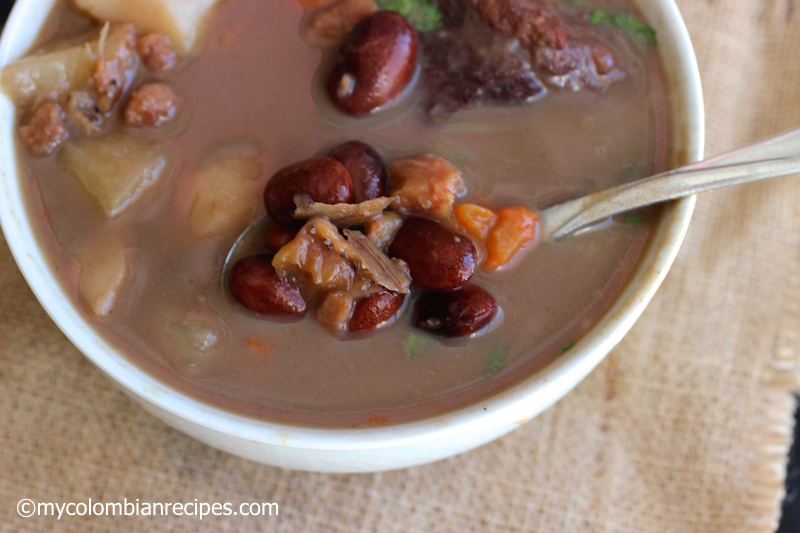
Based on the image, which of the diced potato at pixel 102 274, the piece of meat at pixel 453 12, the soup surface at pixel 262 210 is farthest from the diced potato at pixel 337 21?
the diced potato at pixel 102 274

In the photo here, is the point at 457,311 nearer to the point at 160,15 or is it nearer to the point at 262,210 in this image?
the point at 262,210

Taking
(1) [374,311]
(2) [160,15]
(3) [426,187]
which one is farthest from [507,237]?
(2) [160,15]

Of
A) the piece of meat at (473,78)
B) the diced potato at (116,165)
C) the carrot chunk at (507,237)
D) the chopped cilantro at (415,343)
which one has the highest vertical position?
the piece of meat at (473,78)

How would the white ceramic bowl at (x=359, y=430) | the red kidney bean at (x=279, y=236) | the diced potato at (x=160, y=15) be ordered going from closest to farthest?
the white ceramic bowl at (x=359, y=430) < the red kidney bean at (x=279, y=236) < the diced potato at (x=160, y=15)

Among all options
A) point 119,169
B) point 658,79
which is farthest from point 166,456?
point 658,79

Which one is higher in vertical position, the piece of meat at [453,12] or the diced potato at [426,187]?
the piece of meat at [453,12]

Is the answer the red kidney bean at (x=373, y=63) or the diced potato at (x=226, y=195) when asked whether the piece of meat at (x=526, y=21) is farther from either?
the diced potato at (x=226, y=195)

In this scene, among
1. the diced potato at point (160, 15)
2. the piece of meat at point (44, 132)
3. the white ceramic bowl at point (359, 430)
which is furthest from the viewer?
the diced potato at point (160, 15)
